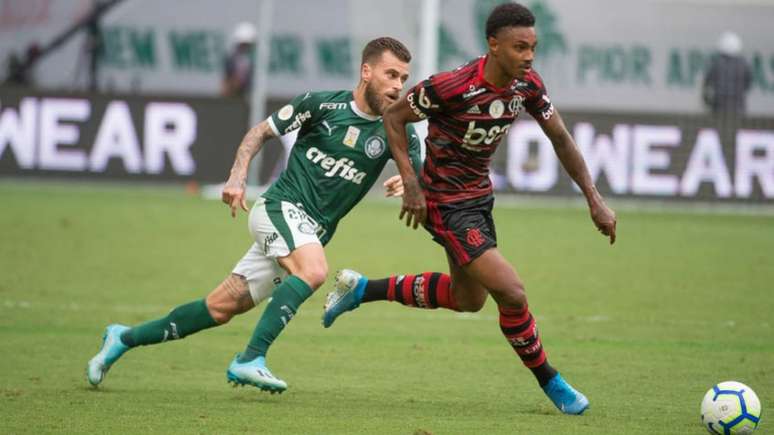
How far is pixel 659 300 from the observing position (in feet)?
41.3

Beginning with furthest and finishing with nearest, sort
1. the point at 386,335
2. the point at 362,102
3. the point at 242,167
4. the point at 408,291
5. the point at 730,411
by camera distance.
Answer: the point at 386,335, the point at 408,291, the point at 362,102, the point at 242,167, the point at 730,411

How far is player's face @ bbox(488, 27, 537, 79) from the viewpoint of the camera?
7.18 metres

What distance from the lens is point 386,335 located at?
10.6 meters

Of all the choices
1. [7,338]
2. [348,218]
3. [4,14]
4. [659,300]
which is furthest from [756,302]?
[4,14]

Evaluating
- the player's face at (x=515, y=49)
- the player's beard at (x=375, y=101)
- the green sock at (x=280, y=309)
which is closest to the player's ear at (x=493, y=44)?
the player's face at (x=515, y=49)

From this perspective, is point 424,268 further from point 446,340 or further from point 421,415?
point 421,415

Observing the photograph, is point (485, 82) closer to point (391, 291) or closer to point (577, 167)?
point (577, 167)

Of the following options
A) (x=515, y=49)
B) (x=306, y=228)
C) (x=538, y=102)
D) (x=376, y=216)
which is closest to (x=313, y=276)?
(x=306, y=228)

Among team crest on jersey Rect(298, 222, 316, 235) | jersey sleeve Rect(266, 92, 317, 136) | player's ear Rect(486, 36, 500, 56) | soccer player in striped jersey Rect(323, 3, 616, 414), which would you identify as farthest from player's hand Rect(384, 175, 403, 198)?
player's ear Rect(486, 36, 500, 56)

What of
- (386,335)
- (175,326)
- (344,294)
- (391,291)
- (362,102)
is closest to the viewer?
(175,326)

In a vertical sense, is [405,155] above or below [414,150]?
above

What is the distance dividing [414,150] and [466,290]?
33.3 inches

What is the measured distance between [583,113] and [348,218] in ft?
13.1

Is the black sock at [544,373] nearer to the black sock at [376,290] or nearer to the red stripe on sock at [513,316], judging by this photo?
the red stripe on sock at [513,316]
